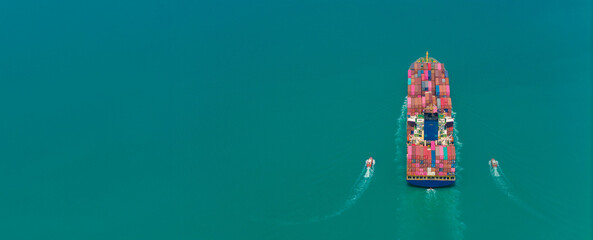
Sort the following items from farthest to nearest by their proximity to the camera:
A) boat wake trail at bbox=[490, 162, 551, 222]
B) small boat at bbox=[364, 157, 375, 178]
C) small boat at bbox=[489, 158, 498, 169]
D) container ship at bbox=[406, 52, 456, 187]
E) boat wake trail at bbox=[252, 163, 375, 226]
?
small boat at bbox=[489, 158, 498, 169]
small boat at bbox=[364, 157, 375, 178]
container ship at bbox=[406, 52, 456, 187]
boat wake trail at bbox=[252, 163, 375, 226]
boat wake trail at bbox=[490, 162, 551, 222]

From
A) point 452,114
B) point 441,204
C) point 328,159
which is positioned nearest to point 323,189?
point 328,159

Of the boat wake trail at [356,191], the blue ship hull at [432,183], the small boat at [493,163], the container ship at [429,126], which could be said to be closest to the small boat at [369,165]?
the boat wake trail at [356,191]

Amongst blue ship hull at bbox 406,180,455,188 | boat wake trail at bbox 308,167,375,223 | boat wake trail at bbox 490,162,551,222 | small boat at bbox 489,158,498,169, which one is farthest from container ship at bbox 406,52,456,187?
small boat at bbox 489,158,498,169

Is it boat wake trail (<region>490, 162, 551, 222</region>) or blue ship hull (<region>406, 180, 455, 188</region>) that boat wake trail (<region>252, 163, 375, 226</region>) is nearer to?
blue ship hull (<region>406, 180, 455, 188</region>)

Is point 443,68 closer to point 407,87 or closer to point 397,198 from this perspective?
point 407,87

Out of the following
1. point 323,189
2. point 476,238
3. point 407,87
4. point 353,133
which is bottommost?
point 476,238

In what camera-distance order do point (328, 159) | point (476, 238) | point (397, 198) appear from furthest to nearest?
point (328, 159)
point (397, 198)
point (476, 238)

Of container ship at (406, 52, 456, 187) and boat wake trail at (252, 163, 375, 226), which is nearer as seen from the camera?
boat wake trail at (252, 163, 375, 226)
